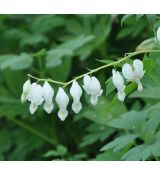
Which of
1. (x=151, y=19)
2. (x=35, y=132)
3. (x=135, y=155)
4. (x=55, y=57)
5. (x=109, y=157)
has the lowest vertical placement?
(x=35, y=132)

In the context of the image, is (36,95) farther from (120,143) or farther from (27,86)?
(120,143)

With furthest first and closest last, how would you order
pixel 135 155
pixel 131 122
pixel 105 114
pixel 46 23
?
1. pixel 46 23
2. pixel 105 114
3. pixel 131 122
4. pixel 135 155

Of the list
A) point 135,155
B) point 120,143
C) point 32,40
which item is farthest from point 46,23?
point 135,155

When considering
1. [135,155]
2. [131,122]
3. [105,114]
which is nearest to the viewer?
[135,155]

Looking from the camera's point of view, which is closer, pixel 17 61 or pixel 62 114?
pixel 62 114

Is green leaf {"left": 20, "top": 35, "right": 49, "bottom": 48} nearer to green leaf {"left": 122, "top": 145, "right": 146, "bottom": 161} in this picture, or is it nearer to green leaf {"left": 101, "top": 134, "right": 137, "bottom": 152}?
green leaf {"left": 101, "top": 134, "right": 137, "bottom": 152}

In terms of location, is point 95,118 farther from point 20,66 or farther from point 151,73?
point 151,73

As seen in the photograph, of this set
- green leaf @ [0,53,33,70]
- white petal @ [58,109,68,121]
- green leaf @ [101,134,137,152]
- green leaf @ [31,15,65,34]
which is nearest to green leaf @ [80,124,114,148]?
green leaf @ [0,53,33,70]
